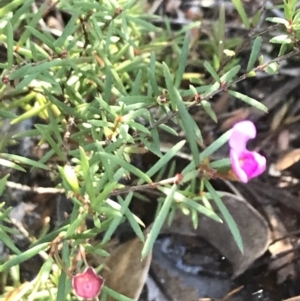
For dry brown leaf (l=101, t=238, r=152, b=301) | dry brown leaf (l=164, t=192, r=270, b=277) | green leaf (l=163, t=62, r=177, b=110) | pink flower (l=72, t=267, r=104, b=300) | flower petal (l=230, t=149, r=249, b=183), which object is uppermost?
green leaf (l=163, t=62, r=177, b=110)

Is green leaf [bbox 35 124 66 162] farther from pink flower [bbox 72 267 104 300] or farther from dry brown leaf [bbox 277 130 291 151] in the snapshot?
dry brown leaf [bbox 277 130 291 151]

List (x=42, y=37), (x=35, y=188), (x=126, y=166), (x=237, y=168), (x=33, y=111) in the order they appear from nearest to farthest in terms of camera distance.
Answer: (x=237, y=168)
(x=126, y=166)
(x=42, y=37)
(x=33, y=111)
(x=35, y=188)

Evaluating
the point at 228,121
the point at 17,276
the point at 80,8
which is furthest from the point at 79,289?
the point at 228,121

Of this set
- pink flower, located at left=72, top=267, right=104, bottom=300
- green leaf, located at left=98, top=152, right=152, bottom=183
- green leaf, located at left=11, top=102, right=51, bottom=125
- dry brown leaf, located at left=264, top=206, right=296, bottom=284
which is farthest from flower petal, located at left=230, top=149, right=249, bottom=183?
dry brown leaf, located at left=264, top=206, right=296, bottom=284

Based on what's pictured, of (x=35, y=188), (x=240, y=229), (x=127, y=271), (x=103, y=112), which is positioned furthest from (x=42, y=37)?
(x=240, y=229)

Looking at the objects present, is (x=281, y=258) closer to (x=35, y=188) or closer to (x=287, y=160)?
(x=287, y=160)

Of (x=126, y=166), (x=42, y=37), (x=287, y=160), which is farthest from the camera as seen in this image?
(x=287, y=160)

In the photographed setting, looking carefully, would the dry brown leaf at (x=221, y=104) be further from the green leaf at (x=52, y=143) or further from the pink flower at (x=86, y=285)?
the pink flower at (x=86, y=285)
